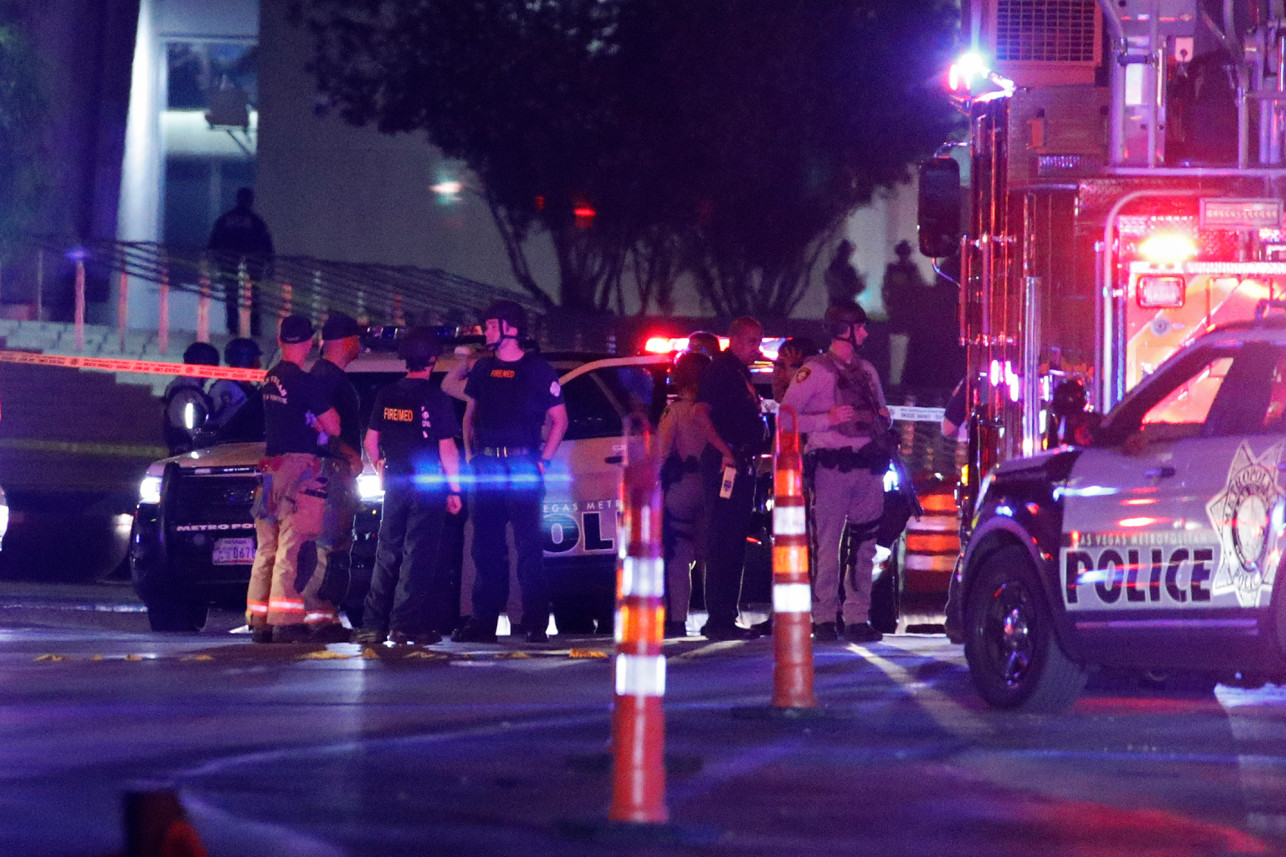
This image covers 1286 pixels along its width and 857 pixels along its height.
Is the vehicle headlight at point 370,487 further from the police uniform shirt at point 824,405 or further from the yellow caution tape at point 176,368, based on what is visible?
the yellow caution tape at point 176,368

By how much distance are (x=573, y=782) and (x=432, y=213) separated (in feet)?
90.9

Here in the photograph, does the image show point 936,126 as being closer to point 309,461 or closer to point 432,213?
point 432,213

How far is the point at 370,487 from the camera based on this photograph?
44.6 feet

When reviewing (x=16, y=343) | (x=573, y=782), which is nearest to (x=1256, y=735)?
(x=573, y=782)

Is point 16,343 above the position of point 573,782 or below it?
above

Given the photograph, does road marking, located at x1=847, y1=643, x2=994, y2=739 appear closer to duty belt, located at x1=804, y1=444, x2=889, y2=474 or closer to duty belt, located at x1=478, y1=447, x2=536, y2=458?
duty belt, located at x1=804, y1=444, x2=889, y2=474

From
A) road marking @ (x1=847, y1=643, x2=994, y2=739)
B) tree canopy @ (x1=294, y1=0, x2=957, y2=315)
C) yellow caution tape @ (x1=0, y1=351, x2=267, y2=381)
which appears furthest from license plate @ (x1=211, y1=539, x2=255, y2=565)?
tree canopy @ (x1=294, y1=0, x2=957, y2=315)

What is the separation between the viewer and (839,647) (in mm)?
12992

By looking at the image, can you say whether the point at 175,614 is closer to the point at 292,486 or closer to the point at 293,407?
the point at 292,486

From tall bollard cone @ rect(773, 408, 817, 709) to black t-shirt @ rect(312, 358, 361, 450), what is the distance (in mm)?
3914

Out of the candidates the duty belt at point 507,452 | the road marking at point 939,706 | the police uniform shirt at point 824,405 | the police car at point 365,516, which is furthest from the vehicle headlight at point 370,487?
the road marking at point 939,706

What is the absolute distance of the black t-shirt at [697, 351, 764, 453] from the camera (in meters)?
13.5

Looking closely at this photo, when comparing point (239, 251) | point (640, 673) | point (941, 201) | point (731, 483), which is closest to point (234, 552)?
point (731, 483)

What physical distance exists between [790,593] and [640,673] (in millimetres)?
2600
